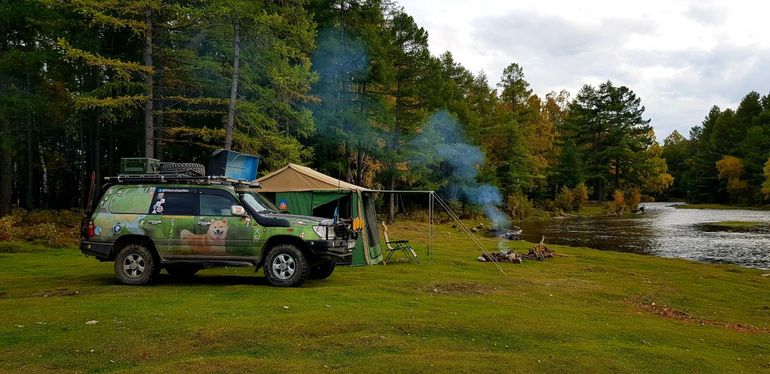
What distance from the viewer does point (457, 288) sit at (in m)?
12.0

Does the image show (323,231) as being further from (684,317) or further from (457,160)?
(457,160)

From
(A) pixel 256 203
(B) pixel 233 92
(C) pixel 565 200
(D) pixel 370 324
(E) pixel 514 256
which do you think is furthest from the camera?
(C) pixel 565 200

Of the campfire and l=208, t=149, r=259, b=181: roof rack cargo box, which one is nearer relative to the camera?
l=208, t=149, r=259, b=181: roof rack cargo box

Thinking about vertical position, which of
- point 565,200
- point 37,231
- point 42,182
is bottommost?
point 37,231

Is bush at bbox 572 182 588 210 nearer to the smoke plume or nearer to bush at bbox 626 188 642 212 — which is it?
bush at bbox 626 188 642 212

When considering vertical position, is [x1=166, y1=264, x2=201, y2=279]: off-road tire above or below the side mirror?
below

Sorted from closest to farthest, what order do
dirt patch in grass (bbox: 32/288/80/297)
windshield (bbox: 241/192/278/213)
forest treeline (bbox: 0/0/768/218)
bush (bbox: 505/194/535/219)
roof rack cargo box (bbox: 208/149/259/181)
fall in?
dirt patch in grass (bbox: 32/288/80/297) → windshield (bbox: 241/192/278/213) → roof rack cargo box (bbox: 208/149/259/181) → forest treeline (bbox: 0/0/768/218) → bush (bbox: 505/194/535/219)

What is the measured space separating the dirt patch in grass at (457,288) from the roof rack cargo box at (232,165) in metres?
6.98

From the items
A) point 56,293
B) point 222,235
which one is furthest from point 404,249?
point 56,293

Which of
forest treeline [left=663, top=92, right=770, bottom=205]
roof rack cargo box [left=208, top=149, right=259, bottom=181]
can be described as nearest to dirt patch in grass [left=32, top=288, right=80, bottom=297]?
roof rack cargo box [left=208, top=149, right=259, bottom=181]

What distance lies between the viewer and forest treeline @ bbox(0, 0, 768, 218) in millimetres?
19781

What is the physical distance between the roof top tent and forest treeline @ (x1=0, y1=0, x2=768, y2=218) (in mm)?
5447

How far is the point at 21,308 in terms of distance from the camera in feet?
27.1

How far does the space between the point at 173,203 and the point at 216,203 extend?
86cm
